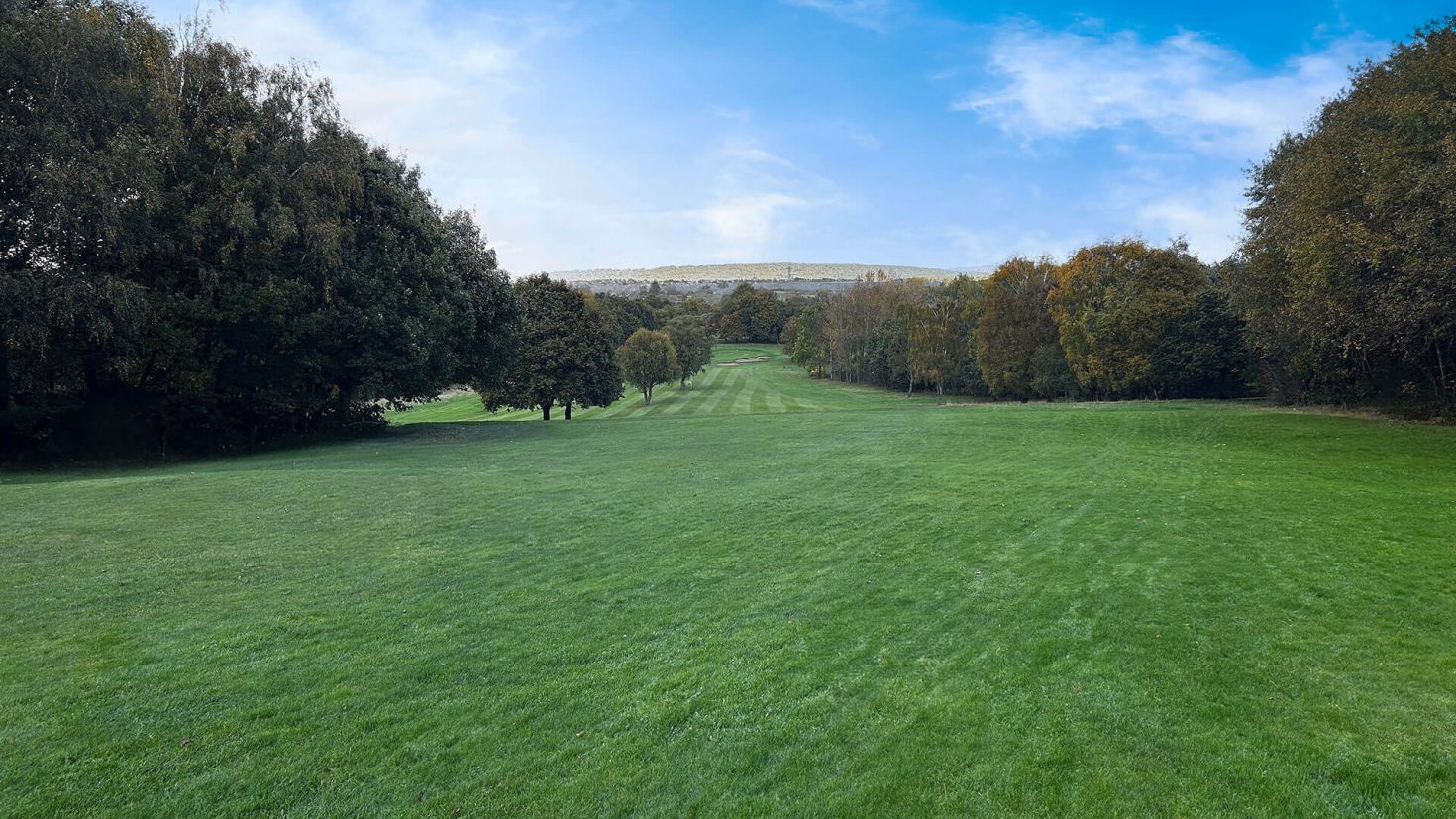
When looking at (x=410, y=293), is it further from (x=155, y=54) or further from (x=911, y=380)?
(x=911, y=380)

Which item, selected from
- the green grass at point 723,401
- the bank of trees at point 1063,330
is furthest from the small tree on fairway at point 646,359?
the bank of trees at point 1063,330

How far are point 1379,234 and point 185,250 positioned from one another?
3452cm

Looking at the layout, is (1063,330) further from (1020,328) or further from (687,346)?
(687,346)

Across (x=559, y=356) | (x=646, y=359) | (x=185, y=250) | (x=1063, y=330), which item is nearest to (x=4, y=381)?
(x=185, y=250)

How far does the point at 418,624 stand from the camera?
6.96 meters

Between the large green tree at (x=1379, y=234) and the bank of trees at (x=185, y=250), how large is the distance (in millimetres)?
29234

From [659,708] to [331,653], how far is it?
3.24 metres

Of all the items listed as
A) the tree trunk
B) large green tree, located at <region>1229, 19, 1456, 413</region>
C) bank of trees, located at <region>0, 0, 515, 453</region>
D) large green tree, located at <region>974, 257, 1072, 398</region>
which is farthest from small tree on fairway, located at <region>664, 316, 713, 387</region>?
large green tree, located at <region>1229, 19, 1456, 413</region>

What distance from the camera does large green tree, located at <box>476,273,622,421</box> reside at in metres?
44.7

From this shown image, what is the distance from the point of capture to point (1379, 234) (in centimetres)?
1733

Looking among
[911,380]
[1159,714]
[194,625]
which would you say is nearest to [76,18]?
[194,625]

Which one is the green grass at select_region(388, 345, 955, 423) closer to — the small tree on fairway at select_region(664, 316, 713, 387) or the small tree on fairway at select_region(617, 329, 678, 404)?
the small tree on fairway at select_region(664, 316, 713, 387)

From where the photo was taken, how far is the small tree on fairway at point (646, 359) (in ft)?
199

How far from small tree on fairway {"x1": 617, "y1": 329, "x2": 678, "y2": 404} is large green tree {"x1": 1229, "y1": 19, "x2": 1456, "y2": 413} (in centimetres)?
4388
